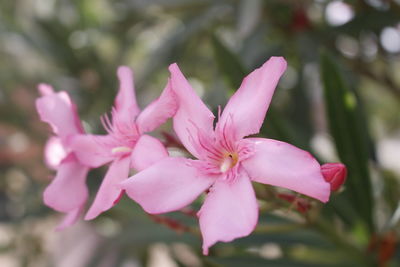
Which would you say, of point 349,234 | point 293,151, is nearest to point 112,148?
point 293,151

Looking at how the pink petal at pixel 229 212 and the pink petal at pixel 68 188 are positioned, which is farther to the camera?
the pink petal at pixel 68 188

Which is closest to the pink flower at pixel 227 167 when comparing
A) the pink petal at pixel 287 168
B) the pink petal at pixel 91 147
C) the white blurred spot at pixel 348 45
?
the pink petal at pixel 287 168

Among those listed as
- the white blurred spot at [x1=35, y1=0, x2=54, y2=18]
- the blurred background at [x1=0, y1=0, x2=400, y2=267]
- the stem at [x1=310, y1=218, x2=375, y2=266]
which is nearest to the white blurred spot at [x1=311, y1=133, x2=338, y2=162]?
the blurred background at [x1=0, y1=0, x2=400, y2=267]

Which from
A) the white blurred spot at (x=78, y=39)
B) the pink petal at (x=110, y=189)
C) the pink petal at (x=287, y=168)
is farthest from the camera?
the white blurred spot at (x=78, y=39)

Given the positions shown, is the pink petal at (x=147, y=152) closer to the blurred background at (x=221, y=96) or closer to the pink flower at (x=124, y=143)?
the pink flower at (x=124, y=143)

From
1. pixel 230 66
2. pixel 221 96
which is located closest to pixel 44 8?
pixel 221 96

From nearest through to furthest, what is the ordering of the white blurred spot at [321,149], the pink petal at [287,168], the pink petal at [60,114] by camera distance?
1. the pink petal at [287,168]
2. the pink petal at [60,114]
3. the white blurred spot at [321,149]

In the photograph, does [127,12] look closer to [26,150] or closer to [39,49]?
[39,49]
